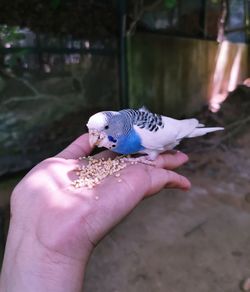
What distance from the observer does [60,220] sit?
1.30 m

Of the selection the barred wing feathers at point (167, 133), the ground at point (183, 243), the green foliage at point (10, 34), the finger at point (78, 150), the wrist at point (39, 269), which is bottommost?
the ground at point (183, 243)

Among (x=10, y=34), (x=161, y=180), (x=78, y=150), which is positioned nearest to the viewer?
(x=161, y=180)

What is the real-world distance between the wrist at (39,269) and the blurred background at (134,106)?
0.96 metres

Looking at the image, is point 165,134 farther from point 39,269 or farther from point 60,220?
point 39,269

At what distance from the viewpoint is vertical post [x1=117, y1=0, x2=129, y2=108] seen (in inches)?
131

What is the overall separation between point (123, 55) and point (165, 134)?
1.95 m

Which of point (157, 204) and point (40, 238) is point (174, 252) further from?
point (40, 238)

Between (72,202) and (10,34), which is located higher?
(10,34)

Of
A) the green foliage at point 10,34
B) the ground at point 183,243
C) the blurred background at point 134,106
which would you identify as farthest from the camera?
the green foliage at point 10,34

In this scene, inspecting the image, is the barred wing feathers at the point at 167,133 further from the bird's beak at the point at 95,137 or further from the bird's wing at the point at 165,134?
the bird's beak at the point at 95,137

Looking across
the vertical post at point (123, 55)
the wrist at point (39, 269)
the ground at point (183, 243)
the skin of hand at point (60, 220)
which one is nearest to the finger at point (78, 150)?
the skin of hand at point (60, 220)

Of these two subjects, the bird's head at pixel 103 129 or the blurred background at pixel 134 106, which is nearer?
the bird's head at pixel 103 129

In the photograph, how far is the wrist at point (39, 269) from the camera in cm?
119

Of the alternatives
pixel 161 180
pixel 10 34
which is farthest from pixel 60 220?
pixel 10 34
